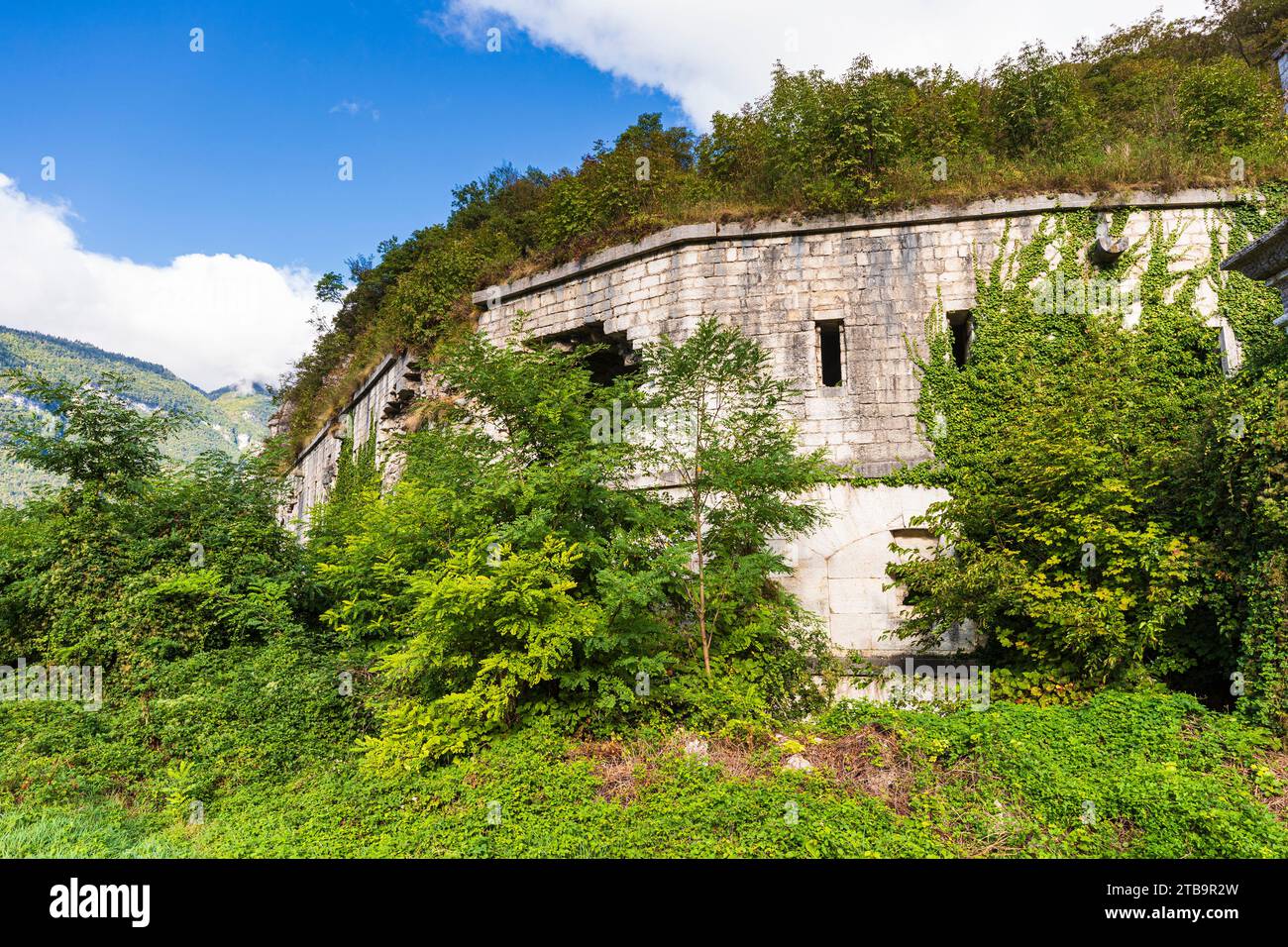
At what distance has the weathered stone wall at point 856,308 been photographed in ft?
32.1

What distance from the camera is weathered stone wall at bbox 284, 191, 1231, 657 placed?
32.1 feet

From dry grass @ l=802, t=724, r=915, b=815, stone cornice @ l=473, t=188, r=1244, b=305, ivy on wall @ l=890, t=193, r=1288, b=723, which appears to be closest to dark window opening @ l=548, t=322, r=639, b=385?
stone cornice @ l=473, t=188, r=1244, b=305

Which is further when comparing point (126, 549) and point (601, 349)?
point (601, 349)

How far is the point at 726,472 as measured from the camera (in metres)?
7.69

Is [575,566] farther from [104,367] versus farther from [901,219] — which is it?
[104,367]

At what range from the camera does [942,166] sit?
10852 mm

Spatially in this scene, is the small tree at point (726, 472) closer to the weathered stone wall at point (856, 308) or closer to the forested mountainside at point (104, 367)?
the weathered stone wall at point (856, 308)

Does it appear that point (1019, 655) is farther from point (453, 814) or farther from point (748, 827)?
point (453, 814)

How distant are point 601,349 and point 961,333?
18.2 ft

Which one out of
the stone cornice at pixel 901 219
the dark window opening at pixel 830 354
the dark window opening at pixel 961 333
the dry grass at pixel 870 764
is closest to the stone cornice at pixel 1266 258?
the dark window opening at pixel 961 333

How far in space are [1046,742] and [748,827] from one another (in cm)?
290

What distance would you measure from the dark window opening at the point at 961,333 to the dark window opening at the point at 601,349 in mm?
4723

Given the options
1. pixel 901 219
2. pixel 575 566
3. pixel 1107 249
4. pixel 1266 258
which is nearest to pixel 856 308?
pixel 901 219

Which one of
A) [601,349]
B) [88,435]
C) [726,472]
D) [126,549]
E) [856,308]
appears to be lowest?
[126,549]
